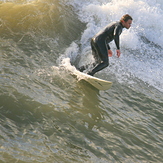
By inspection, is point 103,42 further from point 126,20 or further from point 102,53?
point 126,20

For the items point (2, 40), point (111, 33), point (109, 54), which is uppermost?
point (111, 33)

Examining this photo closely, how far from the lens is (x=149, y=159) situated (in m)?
4.72

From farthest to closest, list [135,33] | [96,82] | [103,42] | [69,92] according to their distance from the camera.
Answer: [135,33] → [103,42] → [96,82] → [69,92]

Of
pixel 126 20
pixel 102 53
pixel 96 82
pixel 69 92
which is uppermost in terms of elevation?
pixel 126 20

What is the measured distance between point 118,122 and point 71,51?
12.7 ft

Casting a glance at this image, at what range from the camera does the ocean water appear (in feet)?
14.6

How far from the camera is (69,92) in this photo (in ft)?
21.1

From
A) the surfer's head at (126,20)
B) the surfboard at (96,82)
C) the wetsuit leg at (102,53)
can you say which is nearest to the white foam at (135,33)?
the wetsuit leg at (102,53)

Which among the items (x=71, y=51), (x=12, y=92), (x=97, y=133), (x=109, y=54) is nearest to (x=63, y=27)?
(x=71, y=51)

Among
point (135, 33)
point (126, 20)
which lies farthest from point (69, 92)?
point (135, 33)

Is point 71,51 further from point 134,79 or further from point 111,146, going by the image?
point 111,146

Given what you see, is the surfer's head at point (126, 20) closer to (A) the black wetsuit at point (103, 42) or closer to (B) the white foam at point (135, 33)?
(A) the black wetsuit at point (103, 42)

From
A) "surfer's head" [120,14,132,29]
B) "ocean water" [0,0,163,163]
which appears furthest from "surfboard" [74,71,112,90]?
"surfer's head" [120,14,132,29]

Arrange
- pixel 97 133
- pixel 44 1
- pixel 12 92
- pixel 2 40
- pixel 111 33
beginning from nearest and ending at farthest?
pixel 97 133, pixel 12 92, pixel 111 33, pixel 2 40, pixel 44 1
